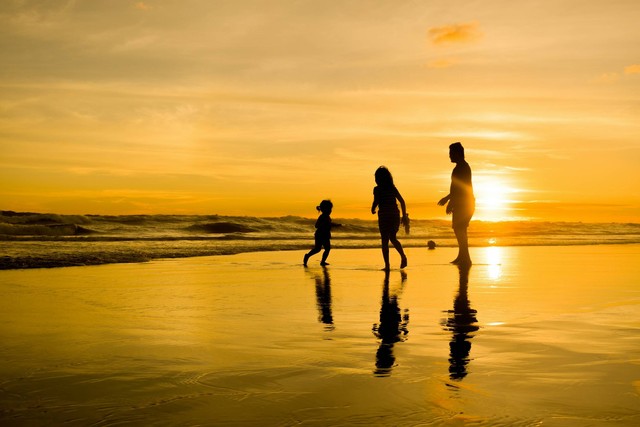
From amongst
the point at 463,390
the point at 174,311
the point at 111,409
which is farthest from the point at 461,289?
the point at 111,409

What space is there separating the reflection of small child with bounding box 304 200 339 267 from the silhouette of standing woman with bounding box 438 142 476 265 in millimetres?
3080

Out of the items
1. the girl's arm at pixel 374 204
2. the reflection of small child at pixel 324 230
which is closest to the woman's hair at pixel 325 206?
the reflection of small child at pixel 324 230

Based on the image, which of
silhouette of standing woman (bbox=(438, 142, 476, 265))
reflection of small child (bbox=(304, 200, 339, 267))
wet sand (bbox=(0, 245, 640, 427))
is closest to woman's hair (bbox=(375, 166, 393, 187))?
silhouette of standing woman (bbox=(438, 142, 476, 265))

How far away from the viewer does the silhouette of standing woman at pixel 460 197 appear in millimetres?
14242

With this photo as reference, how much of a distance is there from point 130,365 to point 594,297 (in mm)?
6263

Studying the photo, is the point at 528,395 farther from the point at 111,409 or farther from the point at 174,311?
the point at 174,311

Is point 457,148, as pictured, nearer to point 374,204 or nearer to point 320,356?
point 374,204

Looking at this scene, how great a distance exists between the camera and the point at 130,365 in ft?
14.3

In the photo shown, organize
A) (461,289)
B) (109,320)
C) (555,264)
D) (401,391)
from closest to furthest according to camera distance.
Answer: (401,391)
(109,320)
(461,289)
(555,264)

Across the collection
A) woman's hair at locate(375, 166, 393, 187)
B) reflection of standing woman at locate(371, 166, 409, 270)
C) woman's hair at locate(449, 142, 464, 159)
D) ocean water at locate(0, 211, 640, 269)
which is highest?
woman's hair at locate(449, 142, 464, 159)

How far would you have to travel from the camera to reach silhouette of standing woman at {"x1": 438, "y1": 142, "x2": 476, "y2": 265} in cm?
1424

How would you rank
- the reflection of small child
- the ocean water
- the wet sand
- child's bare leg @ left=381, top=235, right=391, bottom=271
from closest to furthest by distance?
the wet sand, child's bare leg @ left=381, top=235, right=391, bottom=271, the reflection of small child, the ocean water

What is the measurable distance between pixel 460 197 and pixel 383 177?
1806mm

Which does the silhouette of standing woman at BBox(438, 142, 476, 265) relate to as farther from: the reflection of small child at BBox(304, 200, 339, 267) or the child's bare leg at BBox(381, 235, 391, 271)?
the reflection of small child at BBox(304, 200, 339, 267)
